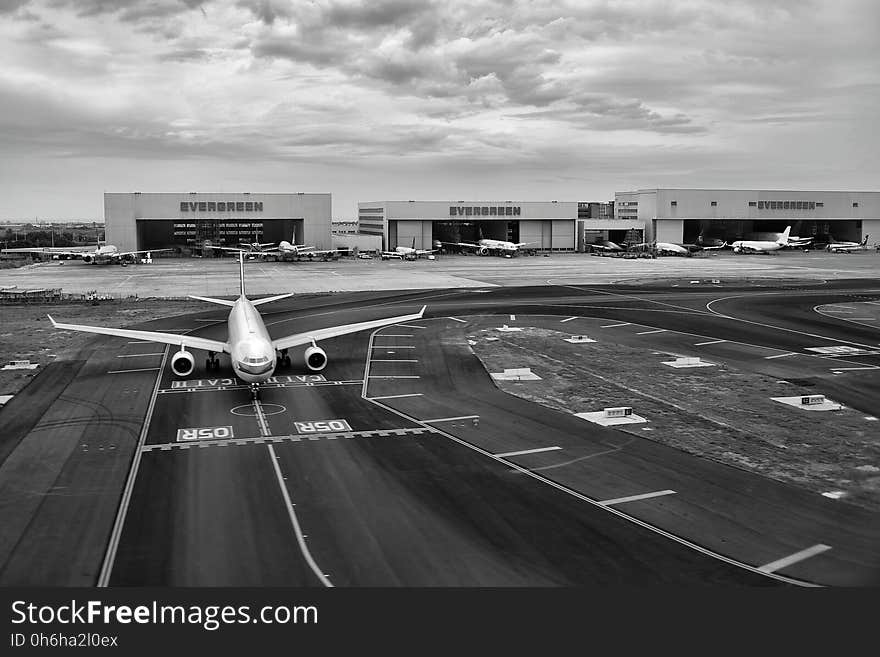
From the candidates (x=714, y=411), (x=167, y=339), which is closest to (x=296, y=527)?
(x=714, y=411)

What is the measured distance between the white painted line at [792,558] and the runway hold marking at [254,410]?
25.9 meters

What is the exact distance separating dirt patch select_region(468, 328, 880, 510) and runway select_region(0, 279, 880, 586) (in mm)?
1867

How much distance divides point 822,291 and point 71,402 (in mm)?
96222

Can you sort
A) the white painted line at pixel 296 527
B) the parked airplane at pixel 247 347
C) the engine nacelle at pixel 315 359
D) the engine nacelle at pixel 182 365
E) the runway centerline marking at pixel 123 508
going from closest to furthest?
the white painted line at pixel 296 527, the runway centerline marking at pixel 123 508, the parked airplane at pixel 247 347, the engine nacelle at pixel 182 365, the engine nacelle at pixel 315 359

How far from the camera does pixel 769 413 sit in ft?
133

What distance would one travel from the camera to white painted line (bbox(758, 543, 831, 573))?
73.7 feet

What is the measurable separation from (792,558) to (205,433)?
26067mm

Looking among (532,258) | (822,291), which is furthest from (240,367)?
(532,258)

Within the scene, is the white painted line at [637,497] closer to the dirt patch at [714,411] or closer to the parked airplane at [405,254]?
the dirt patch at [714,411]

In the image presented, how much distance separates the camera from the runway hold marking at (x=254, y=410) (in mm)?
40406

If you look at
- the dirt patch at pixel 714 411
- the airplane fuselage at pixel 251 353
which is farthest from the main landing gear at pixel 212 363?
the dirt patch at pixel 714 411

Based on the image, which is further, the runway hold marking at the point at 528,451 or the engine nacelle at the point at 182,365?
the engine nacelle at the point at 182,365

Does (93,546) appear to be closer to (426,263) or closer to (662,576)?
(662,576)

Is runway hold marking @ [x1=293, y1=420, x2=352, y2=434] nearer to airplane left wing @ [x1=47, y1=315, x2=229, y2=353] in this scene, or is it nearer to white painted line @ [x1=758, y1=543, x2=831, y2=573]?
airplane left wing @ [x1=47, y1=315, x2=229, y2=353]
